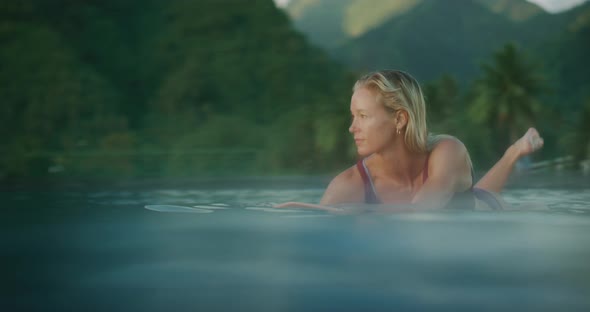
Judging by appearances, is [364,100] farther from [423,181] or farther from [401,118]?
[423,181]

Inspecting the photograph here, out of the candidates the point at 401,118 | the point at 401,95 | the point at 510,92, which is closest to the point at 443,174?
the point at 401,118

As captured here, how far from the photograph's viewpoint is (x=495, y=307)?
6.06 ft

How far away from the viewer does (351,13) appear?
60938mm

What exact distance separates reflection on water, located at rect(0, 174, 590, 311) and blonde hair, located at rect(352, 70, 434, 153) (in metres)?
0.42

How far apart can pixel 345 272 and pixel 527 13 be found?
209ft

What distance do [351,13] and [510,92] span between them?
3215cm

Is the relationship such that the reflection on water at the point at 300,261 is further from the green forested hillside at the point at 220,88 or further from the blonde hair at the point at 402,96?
the green forested hillside at the point at 220,88

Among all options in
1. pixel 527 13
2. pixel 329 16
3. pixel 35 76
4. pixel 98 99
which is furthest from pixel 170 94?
pixel 527 13

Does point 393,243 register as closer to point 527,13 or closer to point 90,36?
point 90,36

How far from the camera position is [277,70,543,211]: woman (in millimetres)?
3619

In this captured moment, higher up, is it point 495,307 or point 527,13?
point 527,13

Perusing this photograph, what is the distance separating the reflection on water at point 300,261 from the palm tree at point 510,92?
27106 millimetres

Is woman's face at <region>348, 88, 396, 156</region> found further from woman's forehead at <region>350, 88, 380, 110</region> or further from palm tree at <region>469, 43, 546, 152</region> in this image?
palm tree at <region>469, 43, 546, 152</region>

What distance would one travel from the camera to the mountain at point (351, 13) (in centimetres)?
5753
